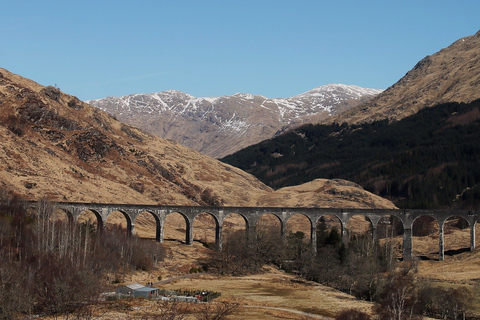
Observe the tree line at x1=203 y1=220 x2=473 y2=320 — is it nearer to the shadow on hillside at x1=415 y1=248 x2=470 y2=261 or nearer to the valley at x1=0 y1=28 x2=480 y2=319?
the valley at x1=0 y1=28 x2=480 y2=319

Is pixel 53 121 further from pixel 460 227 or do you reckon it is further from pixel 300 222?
pixel 460 227

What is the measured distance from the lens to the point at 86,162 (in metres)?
153

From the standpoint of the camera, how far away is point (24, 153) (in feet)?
448

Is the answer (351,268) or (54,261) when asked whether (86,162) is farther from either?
(54,261)

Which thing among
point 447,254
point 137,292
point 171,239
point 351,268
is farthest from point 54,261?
point 447,254

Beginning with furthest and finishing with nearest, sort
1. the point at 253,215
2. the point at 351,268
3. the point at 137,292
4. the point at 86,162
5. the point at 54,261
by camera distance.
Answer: the point at 86,162 → the point at 253,215 → the point at 351,268 → the point at 54,261 → the point at 137,292

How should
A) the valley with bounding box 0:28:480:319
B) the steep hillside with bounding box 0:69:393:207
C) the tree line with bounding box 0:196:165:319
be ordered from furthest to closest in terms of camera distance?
the steep hillside with bounding box 0:69:393:207, the valley with bounding box 0:28:480:319, the tree line with bounding box 0:196:165:319

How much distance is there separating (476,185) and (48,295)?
175415 millimetres

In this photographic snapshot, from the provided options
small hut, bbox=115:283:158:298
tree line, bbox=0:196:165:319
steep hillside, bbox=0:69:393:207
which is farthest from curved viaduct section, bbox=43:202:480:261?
small hut, bbox=115:283:158:298

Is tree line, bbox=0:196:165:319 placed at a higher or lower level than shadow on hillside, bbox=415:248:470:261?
higher

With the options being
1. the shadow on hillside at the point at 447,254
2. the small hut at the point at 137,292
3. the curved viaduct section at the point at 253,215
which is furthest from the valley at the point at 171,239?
the small hut at the point at 137,292

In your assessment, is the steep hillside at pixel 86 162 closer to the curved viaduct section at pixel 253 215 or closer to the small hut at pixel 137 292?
the curved viaduct section at pixel 253 215

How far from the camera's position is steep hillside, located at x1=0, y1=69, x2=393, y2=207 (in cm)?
13012

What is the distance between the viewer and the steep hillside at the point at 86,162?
5123 inches
